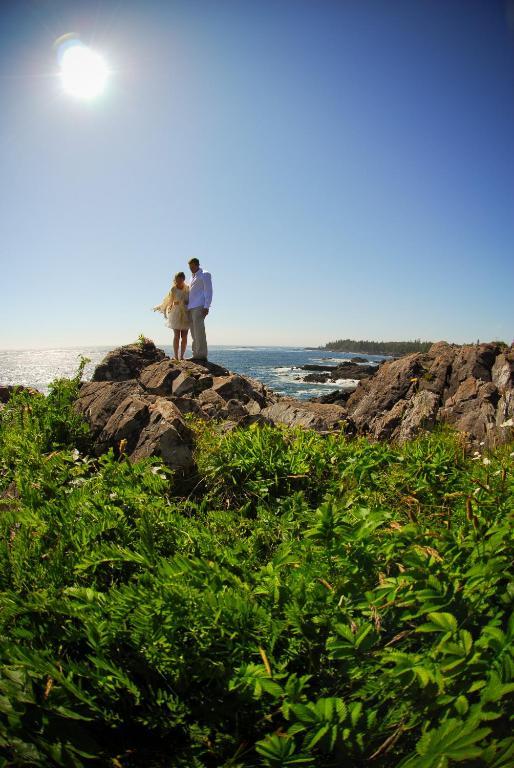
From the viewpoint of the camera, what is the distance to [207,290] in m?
14.1

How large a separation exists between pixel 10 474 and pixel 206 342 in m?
10.5

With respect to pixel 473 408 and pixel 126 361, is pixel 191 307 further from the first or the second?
pixel 473 408

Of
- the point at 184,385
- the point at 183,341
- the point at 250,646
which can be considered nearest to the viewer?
the point at 250,646

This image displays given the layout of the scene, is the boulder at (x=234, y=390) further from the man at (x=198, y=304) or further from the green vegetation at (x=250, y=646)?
the green vegetation at (x=250, y=646)

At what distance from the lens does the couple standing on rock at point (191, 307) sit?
13.9 m

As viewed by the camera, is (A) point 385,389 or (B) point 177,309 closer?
(A) point 385,389

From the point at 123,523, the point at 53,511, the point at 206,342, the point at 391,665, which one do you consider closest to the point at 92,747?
the point at 391,665

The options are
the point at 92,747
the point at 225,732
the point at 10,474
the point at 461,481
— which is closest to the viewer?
the point at 92,747

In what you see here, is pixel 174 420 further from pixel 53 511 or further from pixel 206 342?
pixel 206 342

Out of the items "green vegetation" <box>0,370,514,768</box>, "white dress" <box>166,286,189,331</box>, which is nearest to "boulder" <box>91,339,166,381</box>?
"white dress" <box>166,286,189,331</box>

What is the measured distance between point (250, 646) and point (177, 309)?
45.0ft

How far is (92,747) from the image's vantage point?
1.36 metres

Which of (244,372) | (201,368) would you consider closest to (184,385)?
(201,368)

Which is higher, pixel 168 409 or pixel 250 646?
pixel 168 409
